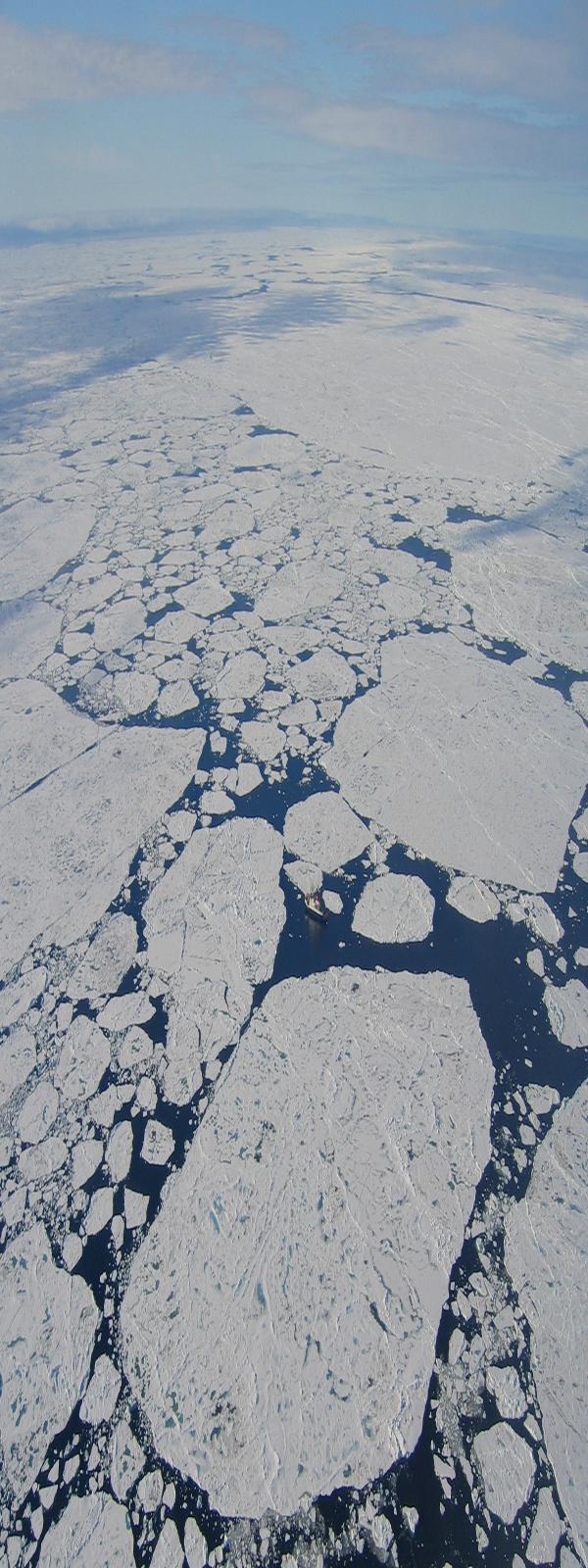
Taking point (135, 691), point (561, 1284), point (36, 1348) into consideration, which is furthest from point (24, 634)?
point (561, 1284)

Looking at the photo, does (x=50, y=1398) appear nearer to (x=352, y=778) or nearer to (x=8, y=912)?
(x=8, y=912)

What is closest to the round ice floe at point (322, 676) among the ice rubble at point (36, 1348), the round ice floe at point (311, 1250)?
the round ice floe at point (311, 1250)

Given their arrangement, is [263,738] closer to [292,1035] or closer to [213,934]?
[213,934]

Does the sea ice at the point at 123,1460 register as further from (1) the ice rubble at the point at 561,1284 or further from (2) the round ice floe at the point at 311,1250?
(1) the ice rubble at the point at 561,1284

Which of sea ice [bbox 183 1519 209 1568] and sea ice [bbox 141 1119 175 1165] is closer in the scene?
sea ice [bbox 183 1519 209 1568]

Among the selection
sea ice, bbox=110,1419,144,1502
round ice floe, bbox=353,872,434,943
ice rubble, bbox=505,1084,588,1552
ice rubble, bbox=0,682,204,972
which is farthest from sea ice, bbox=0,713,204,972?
ice rubble, bbox=505,1084,588,1552

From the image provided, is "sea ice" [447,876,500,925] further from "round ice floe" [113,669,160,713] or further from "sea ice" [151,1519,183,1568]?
"round ice floe" [113,669,160,713]

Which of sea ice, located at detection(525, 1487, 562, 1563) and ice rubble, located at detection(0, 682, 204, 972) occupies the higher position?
ice rubble, located at detection(0, 682, 204, 972)
